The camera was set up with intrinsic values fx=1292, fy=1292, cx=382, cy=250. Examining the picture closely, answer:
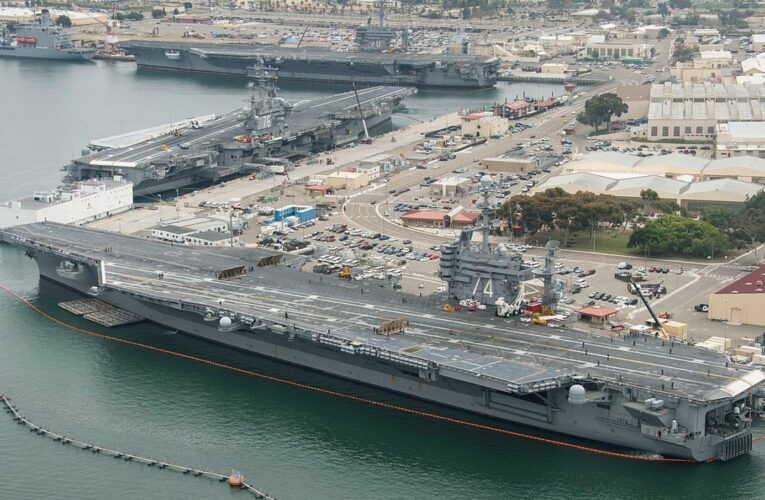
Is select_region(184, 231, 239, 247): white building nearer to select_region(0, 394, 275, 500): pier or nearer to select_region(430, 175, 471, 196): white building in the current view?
select_region(430, 175, 471, 196): white building

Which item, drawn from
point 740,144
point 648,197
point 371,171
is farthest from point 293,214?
point 740,144

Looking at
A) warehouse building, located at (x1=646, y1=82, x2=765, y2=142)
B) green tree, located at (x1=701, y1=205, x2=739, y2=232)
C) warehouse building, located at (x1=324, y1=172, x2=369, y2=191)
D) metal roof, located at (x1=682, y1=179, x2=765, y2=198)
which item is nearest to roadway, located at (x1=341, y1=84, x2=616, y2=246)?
warehouse building, located at (x1=324, y1=172, x2=369, y2=191)

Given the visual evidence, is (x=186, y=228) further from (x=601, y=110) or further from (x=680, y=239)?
(x=601, y=110)

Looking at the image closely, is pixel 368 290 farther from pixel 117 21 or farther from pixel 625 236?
pixel 117 21

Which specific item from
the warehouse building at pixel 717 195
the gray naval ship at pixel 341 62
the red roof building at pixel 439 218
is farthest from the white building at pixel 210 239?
the gray naval ship at pixel 341 62

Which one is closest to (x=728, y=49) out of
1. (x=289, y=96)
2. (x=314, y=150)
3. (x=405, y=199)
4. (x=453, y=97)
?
(x=453, y=97)

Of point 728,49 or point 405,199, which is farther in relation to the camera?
point 728,49
